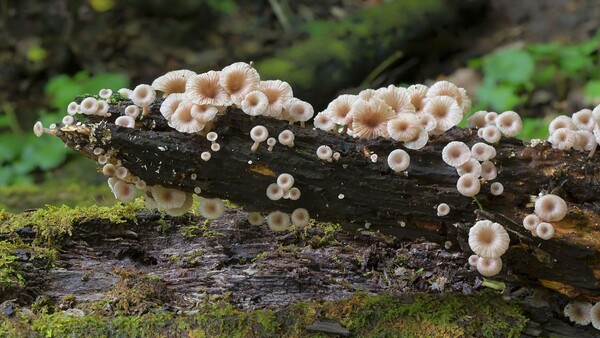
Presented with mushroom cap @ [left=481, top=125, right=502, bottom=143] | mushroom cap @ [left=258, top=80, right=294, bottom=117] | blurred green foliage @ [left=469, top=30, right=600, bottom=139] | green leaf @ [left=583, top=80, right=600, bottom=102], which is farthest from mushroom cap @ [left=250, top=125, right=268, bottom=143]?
green leaf @ [left=583, top=80, right=600, bottom=102]

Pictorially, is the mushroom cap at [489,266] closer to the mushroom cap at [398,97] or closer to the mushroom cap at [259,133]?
the mushroom cap at [398,97]

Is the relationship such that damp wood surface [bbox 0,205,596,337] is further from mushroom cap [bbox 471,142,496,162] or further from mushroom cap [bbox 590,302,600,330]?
mushroom cap [bbox 471,142,496,162]

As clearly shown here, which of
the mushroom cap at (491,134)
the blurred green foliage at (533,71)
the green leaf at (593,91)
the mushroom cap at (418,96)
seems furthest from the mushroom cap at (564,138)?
the green leaf at (593,91)

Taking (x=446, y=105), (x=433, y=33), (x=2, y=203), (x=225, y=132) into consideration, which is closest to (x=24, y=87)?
(x=2, y=203)

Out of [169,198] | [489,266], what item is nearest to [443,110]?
[489,266]

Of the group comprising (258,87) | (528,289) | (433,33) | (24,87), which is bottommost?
(528,289)

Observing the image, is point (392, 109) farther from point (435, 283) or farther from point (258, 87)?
point (435, 283)

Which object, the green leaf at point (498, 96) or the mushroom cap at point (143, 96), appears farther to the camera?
the green leaf at point (498, 96)
